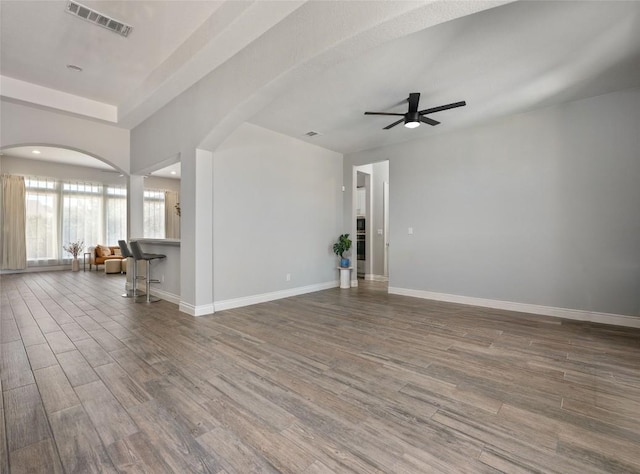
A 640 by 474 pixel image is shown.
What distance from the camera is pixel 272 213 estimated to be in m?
5.28

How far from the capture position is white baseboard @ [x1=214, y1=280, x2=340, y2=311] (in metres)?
4.50

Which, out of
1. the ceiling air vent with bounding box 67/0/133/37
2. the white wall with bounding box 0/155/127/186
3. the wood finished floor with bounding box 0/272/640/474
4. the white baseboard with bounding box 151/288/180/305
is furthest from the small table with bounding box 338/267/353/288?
the white wall with bounding box 0/155/127/186

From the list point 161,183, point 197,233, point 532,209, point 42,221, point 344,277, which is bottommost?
point 344,277

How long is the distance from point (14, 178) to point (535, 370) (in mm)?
12011

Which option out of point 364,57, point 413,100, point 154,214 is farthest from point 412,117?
point 154,214

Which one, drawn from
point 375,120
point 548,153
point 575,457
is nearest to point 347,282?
point 375,120

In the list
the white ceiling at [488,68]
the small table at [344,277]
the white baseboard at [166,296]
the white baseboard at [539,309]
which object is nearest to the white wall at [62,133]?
the white baseboard at [166,296]

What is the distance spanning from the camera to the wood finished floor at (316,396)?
4.98ft

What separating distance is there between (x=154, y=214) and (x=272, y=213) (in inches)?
294

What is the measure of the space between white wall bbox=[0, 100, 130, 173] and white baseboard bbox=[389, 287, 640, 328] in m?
6.08

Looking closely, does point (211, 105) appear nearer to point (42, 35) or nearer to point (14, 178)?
point (42, 35)

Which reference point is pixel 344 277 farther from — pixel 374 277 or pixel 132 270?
pixel 132 270

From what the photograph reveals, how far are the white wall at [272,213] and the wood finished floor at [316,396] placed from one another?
1.15 meters

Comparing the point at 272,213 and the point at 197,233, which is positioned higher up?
the point at 272,213
